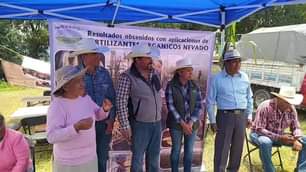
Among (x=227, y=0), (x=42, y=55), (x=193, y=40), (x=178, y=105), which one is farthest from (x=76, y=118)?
(x=42, y=55)

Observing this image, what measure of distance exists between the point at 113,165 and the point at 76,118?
1.98 metres

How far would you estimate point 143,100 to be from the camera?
4047 millimetres

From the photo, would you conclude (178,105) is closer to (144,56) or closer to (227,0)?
(144,56)

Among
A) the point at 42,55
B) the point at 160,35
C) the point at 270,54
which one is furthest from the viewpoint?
the point at 42,55

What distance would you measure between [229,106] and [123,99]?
1.39 meters

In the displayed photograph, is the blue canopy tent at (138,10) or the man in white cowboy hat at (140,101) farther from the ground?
the blue canopy tent at (138,10)

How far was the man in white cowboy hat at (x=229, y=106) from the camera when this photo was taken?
4.73 metres

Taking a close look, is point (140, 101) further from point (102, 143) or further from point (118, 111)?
point (102, 143)

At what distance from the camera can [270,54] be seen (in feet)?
38.2

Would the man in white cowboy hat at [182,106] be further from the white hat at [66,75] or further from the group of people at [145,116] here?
the white hat at [66,75]

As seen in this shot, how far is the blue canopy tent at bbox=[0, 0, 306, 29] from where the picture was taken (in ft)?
15.9

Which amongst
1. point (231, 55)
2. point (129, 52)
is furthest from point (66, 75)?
point (231, 55)

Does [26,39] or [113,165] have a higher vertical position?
[26,39]

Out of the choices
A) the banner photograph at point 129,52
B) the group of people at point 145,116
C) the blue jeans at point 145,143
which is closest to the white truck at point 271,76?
the group of people at point 145,116
